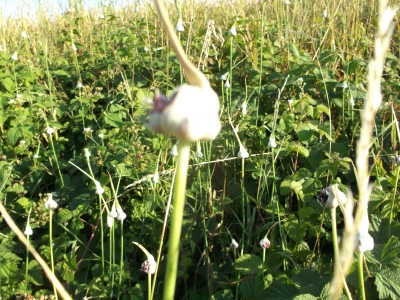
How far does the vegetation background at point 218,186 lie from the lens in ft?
4.49

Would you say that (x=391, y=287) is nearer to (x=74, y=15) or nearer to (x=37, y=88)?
(x=37, y=88)

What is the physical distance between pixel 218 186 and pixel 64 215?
622 millimetres

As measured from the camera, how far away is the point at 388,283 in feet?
3.43

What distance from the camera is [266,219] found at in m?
1.67

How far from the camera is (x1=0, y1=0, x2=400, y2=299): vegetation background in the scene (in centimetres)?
137

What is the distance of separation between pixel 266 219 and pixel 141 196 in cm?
49

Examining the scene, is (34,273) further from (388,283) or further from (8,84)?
(8,84)

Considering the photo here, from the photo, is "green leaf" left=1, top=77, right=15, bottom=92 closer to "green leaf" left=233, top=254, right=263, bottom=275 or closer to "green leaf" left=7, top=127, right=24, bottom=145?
"green leaf" left=7, top=127, right=24, bottom=145

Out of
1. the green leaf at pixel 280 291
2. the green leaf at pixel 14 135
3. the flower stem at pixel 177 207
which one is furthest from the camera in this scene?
the green leaf at pixel 14 135

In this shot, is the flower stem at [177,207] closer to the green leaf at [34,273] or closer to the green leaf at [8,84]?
the green leaf at [34,273]

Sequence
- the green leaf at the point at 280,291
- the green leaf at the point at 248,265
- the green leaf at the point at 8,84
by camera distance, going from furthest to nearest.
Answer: the green leaf at the point at 8,84, the green leaf at the point at 248,265, the green leaf at the point at 280,291

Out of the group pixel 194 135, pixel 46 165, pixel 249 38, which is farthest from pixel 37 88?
pixel 194 135

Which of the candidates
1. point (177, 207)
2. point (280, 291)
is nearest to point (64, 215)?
point (280, 291)

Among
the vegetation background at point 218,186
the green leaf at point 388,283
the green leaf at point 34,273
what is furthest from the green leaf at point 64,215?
the green leaf at point 388,283
